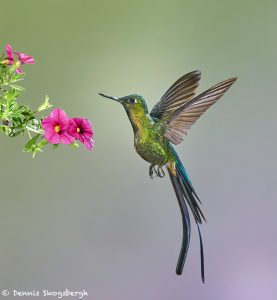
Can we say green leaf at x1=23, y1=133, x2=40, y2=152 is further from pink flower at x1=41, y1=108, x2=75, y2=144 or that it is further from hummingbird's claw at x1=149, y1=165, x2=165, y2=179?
hummingbird's claw at x1=149, y1=165, x2=165, y2=179

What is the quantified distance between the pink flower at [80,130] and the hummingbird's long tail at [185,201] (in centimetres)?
65

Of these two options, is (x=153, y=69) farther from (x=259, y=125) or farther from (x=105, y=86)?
(x=259, y=125)

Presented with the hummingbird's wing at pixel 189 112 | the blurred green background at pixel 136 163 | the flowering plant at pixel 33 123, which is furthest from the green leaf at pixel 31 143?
the blurred green background at pixel 136 163

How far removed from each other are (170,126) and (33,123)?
1.90 feet

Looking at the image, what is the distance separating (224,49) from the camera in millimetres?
1875

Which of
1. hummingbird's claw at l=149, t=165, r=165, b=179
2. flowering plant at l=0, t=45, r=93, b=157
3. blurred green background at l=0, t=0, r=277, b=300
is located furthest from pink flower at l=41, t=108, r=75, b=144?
blurred green background at l=0, t=0, r=277, b=300

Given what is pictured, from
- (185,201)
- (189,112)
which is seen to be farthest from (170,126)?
(185,201)

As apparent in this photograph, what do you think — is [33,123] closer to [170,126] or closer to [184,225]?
[170,126]

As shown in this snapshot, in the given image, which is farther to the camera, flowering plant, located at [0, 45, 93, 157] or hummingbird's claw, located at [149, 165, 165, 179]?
hummingbird's claw, located at [149, 165, 165, 179]

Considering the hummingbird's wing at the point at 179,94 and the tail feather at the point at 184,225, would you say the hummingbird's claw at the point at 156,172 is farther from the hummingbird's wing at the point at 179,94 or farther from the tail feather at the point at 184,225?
Result: the hummingbird's wing at the point at 179,94

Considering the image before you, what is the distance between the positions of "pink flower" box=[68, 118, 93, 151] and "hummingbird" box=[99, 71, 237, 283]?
49 cm

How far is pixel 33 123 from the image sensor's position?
919 mm

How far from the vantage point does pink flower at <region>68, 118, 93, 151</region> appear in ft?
2.81

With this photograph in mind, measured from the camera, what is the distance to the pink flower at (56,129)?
854 millimetres
